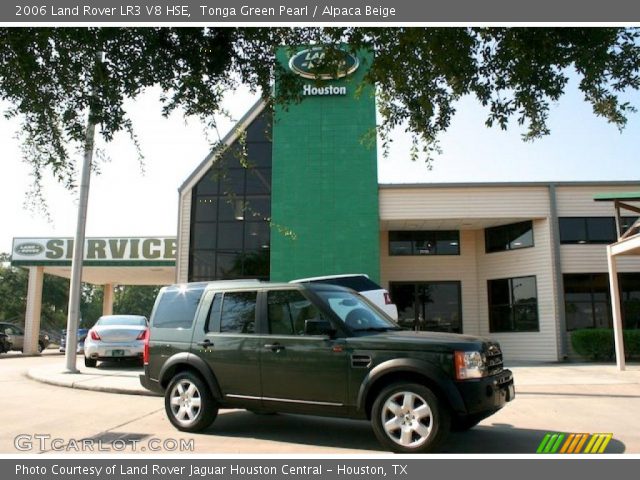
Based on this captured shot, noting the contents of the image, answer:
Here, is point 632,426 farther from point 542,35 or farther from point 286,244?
point 286,244

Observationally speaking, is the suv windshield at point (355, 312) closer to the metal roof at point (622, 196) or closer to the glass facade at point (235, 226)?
the metal roof at point (622, 196)

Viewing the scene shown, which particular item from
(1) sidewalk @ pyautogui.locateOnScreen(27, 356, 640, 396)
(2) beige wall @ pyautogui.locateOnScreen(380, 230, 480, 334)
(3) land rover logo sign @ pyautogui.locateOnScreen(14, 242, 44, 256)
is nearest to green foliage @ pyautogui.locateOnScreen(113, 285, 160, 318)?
(3) land rover logo sign @ pyautogui.locateOnScreen(14, 242, 44, 256)

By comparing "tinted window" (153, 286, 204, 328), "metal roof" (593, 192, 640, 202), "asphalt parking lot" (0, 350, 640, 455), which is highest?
"metal roof" (593, 192, 640, 202)

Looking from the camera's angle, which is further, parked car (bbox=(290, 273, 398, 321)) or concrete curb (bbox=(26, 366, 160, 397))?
parked car (bbox=(290, 273, 398, 321))

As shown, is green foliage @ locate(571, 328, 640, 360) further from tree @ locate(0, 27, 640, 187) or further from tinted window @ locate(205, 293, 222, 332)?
tinted window @ locate(205, 293, 222, 332)

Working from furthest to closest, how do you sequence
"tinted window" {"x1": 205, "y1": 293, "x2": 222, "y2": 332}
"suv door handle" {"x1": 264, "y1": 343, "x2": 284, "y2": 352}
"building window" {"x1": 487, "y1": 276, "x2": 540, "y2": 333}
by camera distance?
"building window" {"x1": 487, "y1": 276, "x2": 540, "y2": 333}
"tinted window" {"x1": 205, "y1": 293, "x2": 222, "y2": 332}
"suv door handle" {"x1": 264, "y1": 343, "x2": 284, "y2": 352}

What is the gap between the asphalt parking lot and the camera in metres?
5.91

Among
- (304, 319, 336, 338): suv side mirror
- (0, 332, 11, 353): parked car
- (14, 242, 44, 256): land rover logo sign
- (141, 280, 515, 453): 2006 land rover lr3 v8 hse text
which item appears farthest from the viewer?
(14, 242, 44, 256): land rover logo sign

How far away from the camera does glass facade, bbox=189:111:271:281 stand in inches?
774

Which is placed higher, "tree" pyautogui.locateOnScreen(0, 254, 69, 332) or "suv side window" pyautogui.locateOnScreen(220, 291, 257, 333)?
"tree" pyautogui.locateOnScreen(0, 254, 69, 332)

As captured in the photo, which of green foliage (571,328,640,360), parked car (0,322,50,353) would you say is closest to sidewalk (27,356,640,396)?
green foliage (571,328,640,360)

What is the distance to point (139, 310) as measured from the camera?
356 feet

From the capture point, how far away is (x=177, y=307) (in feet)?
24.2

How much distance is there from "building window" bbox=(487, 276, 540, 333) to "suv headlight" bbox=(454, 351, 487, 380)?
14.6 meters
